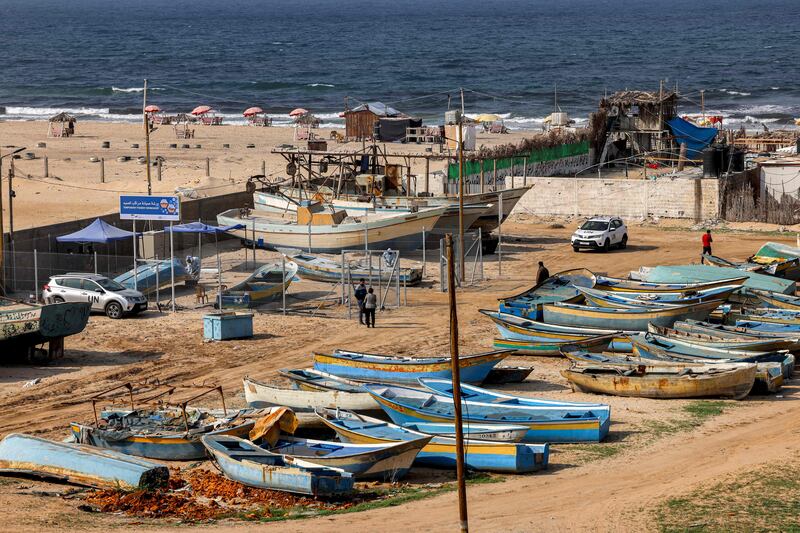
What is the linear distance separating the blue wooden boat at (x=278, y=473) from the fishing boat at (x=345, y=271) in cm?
1597

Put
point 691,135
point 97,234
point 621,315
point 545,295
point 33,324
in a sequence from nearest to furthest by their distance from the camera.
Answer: point 33,324
point 621,315
point 545,295
point 97,234
point 691,135

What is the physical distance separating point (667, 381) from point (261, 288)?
43.4 ft

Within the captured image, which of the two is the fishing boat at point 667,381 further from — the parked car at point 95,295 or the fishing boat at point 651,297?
the parked car at point 95,295

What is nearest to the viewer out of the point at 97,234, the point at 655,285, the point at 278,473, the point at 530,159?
the point at 278,473

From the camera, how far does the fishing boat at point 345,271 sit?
3741 centimetres

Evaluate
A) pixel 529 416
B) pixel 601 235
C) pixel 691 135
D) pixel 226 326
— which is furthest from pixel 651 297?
pixel 691 135

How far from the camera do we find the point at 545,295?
1345 inches

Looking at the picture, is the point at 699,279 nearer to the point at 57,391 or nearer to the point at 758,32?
the point at 57,391

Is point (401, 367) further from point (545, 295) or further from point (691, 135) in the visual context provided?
point (691, 135)

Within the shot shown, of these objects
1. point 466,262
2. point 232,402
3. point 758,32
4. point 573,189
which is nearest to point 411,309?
point 466,262

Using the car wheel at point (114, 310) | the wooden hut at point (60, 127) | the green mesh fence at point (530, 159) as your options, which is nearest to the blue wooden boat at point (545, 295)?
the car wheel at point (114, 310)

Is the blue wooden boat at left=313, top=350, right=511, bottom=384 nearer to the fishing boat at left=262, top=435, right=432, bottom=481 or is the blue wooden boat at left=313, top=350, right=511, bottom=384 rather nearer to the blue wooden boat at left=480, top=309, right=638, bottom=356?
the blue wooden boat at left=480, top=309, right=638, bottom=356

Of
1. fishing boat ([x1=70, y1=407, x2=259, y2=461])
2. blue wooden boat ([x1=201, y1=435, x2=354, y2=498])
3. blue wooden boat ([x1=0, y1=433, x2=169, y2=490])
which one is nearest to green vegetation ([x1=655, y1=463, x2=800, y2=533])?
blue wooden boat ([x1=201, y1=435, x2=354, y2=498])

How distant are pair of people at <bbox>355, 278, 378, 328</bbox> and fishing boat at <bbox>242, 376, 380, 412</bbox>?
7.66 metres
